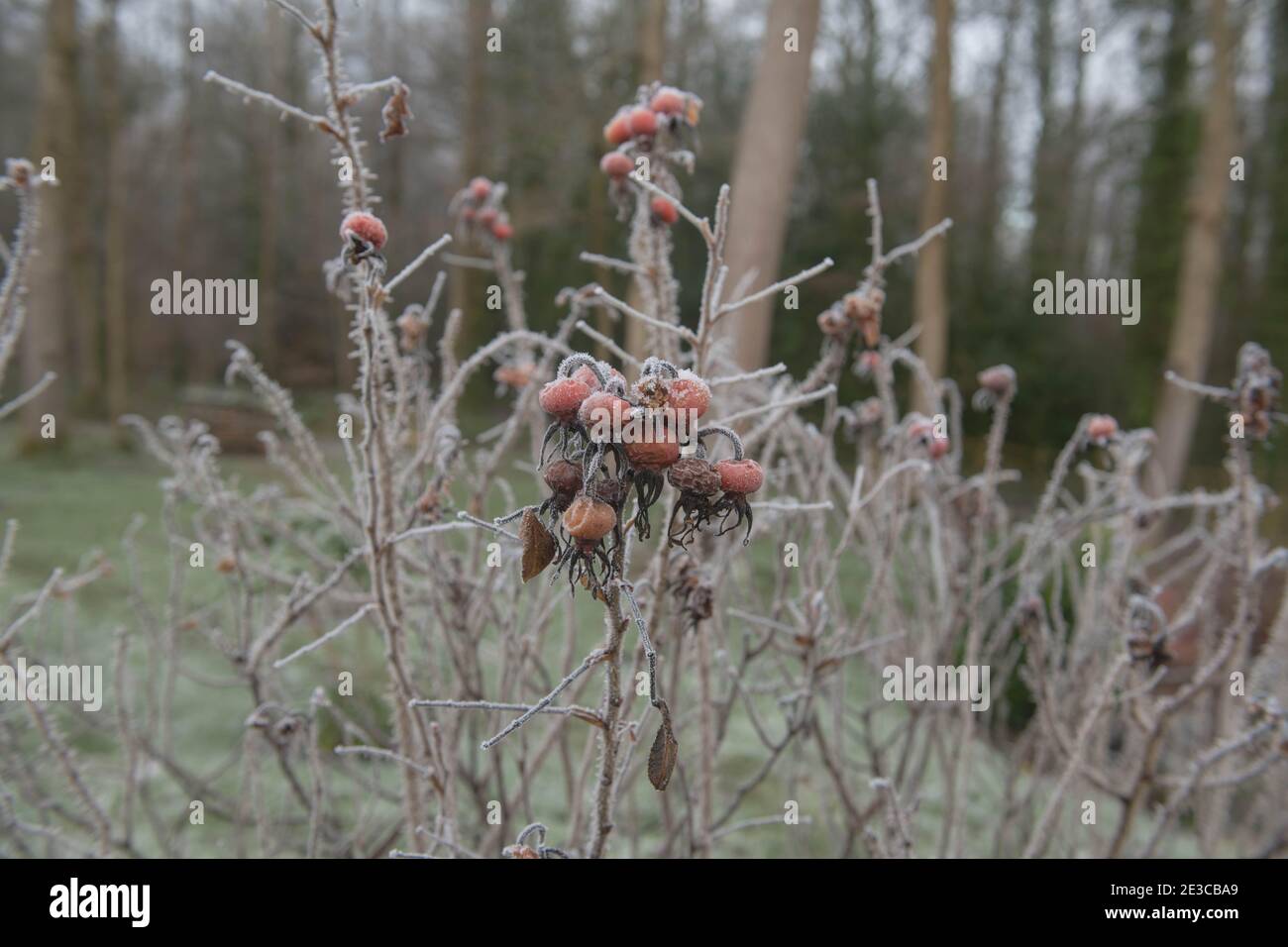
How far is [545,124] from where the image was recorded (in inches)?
336

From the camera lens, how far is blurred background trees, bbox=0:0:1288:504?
25.4 ft

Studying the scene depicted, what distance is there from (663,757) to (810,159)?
10190mm

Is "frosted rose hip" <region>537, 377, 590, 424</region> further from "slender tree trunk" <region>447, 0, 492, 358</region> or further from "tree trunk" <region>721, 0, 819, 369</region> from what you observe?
"slender tree trunk" <region>447, 0, 492, 358</region>

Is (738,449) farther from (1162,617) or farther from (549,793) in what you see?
(549,793)

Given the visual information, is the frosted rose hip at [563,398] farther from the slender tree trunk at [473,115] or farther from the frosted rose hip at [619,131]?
the slender tree trunk at [473,115]

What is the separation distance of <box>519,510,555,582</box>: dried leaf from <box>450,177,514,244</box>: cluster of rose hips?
3.99ft

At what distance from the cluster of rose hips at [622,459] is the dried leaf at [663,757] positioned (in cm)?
15

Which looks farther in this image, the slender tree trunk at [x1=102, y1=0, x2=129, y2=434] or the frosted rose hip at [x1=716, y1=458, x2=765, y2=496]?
the slender tree trunk at [x1=102, y1=0, x2=129, y2=434]

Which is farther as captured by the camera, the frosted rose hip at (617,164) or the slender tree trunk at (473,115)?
the slender tree trunk at (473,115)

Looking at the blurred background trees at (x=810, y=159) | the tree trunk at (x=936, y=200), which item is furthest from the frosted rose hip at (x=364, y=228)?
the tree trunk at (x=936, y=200)

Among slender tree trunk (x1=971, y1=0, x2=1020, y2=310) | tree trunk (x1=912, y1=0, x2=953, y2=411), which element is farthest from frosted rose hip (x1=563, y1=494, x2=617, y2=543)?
slender tree trunk (x1=971, y1=0, x2=1020, y2=310)

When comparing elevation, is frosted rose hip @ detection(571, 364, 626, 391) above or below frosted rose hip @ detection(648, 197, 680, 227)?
below

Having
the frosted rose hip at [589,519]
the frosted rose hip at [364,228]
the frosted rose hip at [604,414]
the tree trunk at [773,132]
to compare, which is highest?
the tree trunk at [773,132]

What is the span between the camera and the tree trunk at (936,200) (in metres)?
7.41
